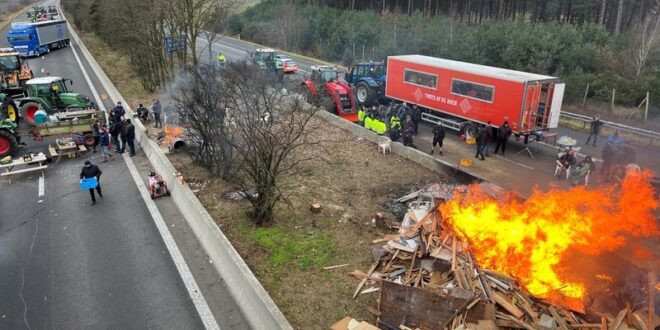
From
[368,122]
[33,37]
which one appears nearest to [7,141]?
[368,122]

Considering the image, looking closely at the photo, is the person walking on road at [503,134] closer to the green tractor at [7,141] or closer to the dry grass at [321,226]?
the dry grass at [321,226]

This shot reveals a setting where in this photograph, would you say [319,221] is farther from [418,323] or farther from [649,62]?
[649,62]

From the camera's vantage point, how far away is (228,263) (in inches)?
369

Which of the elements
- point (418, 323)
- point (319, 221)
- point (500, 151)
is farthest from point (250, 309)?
point (500, 151)

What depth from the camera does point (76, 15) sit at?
59.4m

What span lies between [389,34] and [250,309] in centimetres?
3685

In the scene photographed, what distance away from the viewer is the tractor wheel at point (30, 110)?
20056mm

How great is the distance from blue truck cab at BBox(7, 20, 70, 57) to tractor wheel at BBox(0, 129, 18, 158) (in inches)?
1119

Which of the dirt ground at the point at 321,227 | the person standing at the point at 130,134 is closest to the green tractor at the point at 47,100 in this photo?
the person standing at the point at 130,134

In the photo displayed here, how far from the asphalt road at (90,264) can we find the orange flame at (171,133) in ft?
10.6

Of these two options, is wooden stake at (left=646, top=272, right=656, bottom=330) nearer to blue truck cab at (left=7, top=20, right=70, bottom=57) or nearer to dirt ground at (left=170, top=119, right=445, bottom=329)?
dirt ground at (left=170, top=119, right=445, bottom=329)

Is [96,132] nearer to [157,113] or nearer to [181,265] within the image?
[157,113]

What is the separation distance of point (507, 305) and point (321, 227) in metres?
5.22

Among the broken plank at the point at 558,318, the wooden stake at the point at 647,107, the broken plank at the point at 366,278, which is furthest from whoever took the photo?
the wooden stake at the point at 647,107
